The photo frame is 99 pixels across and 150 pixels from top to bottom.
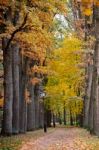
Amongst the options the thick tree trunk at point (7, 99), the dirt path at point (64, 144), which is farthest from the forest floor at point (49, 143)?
the thick tree trunk at point (7, 99)

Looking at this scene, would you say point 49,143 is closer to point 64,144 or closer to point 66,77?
point 64,144

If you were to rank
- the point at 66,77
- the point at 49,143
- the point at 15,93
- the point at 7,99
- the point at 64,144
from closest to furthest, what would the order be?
the point at 64,144 < the point at 49,143 < the point at 7,99 < the point at 15,93 < the point at 66,77

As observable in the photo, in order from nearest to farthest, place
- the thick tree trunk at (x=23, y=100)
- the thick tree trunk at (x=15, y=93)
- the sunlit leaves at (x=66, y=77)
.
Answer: the thick tree trunk at (x=15, y=93) < the thick tree trunk at (x=23, y=100) < the sunlit leaves at (x=66, y=77)

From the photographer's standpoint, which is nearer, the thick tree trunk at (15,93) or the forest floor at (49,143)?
the forest floor at (49,143)

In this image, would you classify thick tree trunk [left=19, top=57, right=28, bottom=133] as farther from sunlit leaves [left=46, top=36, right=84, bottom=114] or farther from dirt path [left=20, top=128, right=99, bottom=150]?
sunlit leaves [left=46, top=36, right=84, bottom=114]

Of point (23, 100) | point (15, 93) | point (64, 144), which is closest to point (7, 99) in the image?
point (15, 93)

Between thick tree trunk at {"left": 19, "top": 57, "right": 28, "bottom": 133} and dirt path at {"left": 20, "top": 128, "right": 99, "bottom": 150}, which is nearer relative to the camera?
dirt path at {"left": 20, "top": 128, "right": 99, "bottom": 150}

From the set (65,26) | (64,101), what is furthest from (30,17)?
(64,101)

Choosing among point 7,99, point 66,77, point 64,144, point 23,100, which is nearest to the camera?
point 64,144

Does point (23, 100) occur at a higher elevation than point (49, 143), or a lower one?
higher

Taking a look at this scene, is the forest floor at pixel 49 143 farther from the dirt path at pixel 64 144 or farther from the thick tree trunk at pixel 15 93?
the thick tree trunk at pixel 15 93

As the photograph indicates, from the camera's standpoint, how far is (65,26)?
93.7 ft

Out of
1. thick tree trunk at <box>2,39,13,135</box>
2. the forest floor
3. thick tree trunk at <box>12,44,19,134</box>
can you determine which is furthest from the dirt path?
thick tree trunk at <box>12,44,19,134</box>

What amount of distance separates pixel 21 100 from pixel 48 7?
11943 millimetres
